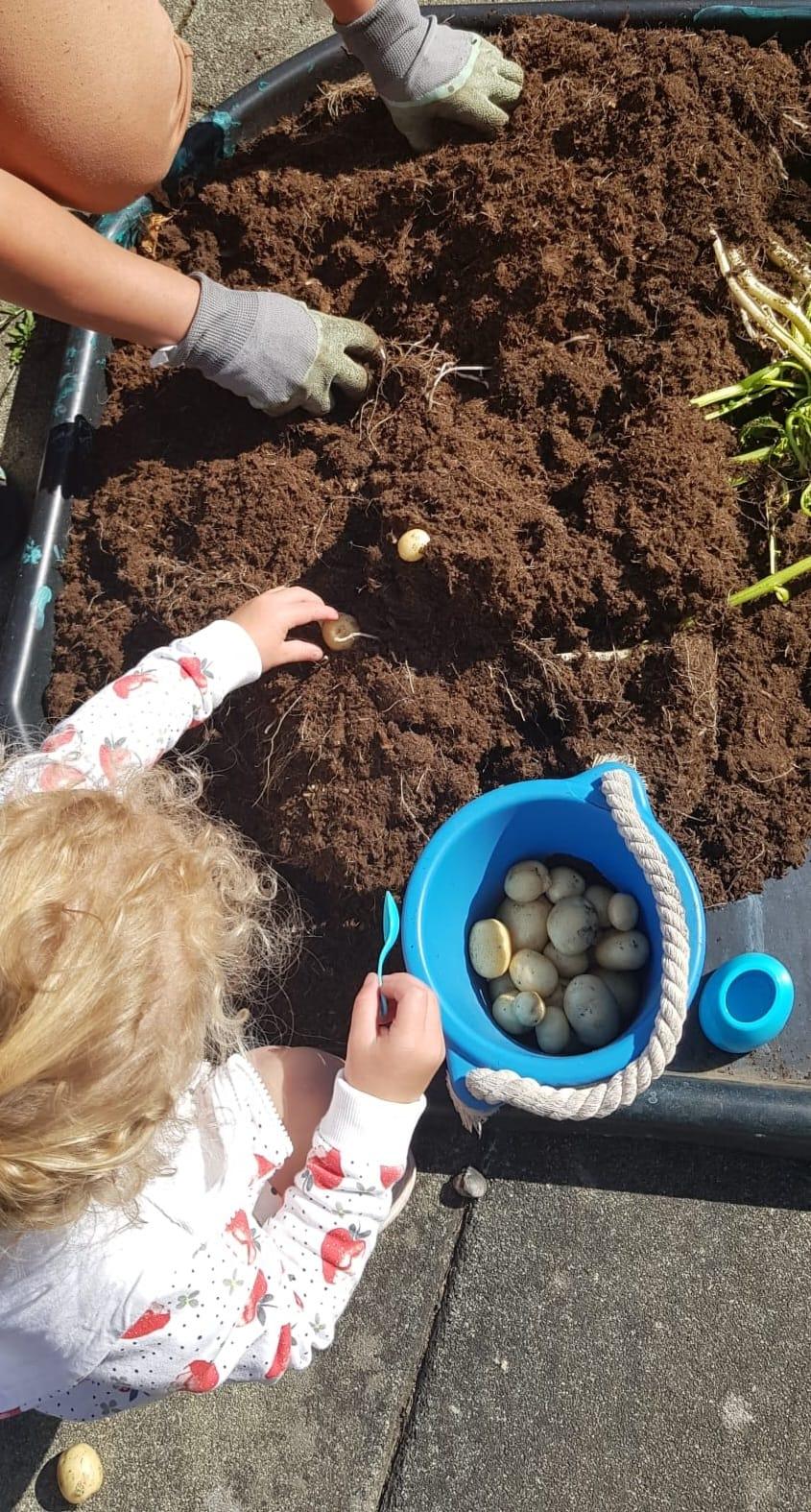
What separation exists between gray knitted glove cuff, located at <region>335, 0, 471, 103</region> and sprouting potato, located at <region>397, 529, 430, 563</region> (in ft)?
2.06

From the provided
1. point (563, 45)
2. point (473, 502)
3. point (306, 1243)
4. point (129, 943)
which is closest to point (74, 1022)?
point (129, 943)

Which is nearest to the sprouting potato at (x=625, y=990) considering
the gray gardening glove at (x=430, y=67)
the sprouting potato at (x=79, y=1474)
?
the sprouting potato at (x=79, y=1474)

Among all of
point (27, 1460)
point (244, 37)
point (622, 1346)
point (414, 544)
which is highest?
point (244, 37)

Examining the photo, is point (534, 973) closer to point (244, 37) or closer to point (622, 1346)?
point (622, 1346)

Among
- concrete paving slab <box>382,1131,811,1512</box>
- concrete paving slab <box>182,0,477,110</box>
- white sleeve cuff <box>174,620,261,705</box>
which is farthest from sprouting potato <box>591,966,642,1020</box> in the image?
concrete paving slab <box>182,0,477,110</box>

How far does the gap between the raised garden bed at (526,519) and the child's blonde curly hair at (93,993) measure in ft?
1.10

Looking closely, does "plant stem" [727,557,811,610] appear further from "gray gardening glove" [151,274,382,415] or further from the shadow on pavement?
the shadow on pavement

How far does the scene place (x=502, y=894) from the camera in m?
1.29

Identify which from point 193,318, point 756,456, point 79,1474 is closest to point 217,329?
point 193,318

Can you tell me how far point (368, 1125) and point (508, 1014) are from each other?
213mm

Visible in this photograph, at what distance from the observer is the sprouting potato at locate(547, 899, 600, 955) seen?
1.20 m

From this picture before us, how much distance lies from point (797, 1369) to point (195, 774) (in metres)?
1.11

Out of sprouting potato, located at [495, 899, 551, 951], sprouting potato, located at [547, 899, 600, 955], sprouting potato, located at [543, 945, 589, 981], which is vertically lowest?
sprouting potato, located at [543, 945, 589, 981]

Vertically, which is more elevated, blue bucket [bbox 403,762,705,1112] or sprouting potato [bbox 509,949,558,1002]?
blue bucket [bbox 403,762,705,1112]
